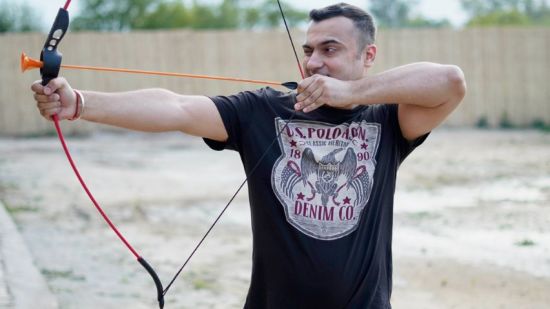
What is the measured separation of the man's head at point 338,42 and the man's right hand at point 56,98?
78 centimetres

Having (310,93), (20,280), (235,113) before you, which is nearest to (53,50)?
(235,113)

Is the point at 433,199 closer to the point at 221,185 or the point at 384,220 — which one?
the point at 221,185

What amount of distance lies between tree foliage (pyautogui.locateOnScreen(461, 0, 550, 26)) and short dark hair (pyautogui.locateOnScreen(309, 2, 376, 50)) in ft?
109

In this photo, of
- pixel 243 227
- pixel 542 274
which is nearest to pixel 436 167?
pixel 243 227

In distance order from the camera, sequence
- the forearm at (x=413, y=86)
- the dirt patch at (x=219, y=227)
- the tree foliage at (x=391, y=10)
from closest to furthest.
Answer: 1. the forearm at (x=413, y=86)
2. the dirt patch at (x=219, y=227)
3. the tree foliage at (x=391, y=10)

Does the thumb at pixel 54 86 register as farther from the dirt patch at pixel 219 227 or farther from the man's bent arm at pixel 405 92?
the dirt patch at pixel 219 227

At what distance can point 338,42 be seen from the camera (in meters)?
2.82

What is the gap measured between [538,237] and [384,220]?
4.84 metres

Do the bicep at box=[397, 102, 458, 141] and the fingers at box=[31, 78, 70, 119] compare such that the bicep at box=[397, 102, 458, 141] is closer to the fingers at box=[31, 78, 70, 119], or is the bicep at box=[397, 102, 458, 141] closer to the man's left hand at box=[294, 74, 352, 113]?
the man's left hand at box=[294, 74, 352, 113]

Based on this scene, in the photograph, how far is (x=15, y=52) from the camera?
60.4 ft

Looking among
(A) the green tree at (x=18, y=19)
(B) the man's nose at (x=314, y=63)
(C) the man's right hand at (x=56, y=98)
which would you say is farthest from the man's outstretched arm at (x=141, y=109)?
(A) the green tree at (x=18, y=19)

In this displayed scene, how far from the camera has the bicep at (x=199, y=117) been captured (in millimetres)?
2670

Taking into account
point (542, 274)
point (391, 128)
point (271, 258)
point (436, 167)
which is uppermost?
point (391, 128)

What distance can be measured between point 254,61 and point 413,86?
17320 millimetres
